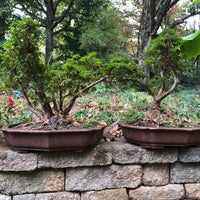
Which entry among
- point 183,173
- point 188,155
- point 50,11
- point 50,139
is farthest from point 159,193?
point 50,11

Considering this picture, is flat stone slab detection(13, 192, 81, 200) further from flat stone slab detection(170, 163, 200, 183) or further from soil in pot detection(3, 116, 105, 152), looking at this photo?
flat stone slab detection(170, 163, 200, 183)

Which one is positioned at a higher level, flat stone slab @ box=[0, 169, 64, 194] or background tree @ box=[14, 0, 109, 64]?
background tree @ box=[14, 0, 109, 64]

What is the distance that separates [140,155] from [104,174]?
322 millimetres

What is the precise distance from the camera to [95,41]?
6719 mm

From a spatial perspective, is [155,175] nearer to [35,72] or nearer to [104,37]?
[35,72]

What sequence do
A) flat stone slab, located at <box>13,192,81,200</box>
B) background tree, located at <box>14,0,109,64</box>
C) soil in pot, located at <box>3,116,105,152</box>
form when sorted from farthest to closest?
background tree, located at <box>14,0,109,64</box>
flat stone slab, located at <box>13,192,81,200</box>
soil in pot, located at <box>3,116,105,152</box>

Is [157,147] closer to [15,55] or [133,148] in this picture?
[133,148]

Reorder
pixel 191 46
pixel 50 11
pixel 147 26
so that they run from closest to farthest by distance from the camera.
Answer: pixel 191 46 → pixel 147 26 → pixel 50 11

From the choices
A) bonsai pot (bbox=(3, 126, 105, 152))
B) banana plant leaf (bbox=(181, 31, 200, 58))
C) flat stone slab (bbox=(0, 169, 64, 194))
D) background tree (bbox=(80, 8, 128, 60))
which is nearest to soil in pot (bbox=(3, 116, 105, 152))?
bonsai pot (bbox=(3, 126, 105, 152))

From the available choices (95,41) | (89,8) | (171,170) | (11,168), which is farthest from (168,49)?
(89,8)

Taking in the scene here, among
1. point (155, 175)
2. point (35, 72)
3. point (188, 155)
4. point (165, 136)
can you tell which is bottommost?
point (155, 175)

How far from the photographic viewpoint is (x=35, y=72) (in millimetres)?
1432

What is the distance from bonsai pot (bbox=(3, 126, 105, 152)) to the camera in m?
1.19

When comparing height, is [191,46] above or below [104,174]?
above
